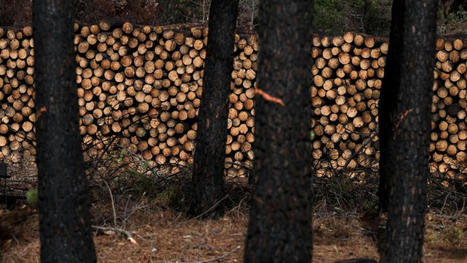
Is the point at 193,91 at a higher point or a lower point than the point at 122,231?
higher

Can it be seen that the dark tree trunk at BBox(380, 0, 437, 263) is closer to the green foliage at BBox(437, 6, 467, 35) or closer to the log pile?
the log pile

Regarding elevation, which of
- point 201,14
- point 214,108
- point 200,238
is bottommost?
point 200,238

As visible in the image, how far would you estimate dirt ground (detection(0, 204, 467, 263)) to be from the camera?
14.4 ft

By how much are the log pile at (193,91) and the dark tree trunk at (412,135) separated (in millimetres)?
2676

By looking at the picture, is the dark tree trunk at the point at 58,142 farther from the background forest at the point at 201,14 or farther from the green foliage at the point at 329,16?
the green foliage at the point at 329,16

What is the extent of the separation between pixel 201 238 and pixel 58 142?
1.52m

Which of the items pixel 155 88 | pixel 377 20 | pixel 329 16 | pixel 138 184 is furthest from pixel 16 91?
pixel 377 20

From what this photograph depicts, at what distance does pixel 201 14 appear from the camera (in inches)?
472

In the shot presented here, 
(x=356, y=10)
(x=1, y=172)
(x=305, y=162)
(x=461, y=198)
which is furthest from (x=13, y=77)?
(x=356, y=10)

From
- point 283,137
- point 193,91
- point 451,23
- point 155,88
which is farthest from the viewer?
point 451,23

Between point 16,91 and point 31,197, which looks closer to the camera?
point 31,197

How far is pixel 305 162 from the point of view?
10.4 ft

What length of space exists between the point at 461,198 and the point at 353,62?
1885mm

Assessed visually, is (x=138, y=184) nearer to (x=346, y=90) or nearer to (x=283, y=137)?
(x=346, y=90)
